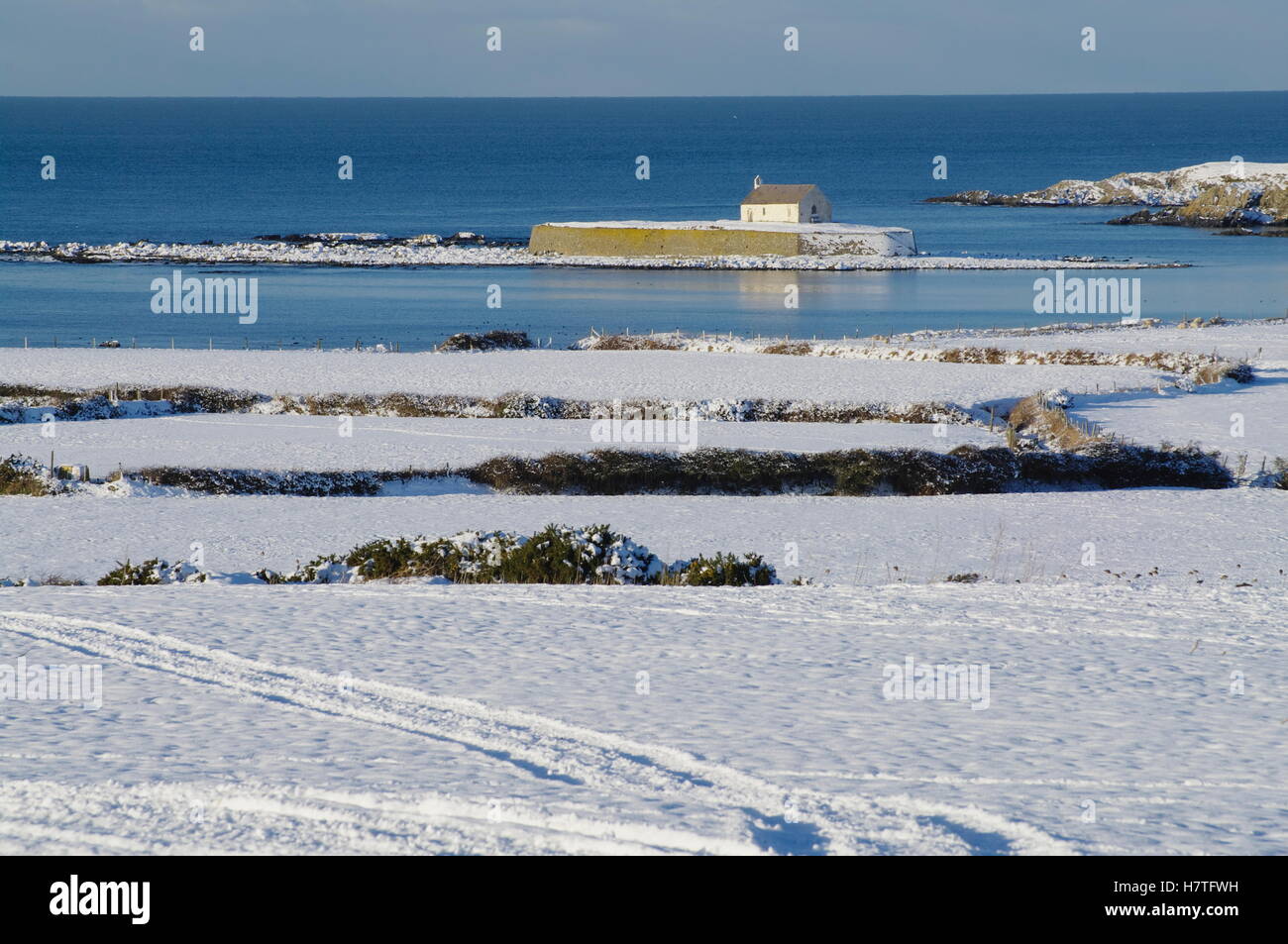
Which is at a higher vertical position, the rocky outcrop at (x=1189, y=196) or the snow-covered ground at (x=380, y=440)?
the rocky outcrop at (x=1189, y=196)

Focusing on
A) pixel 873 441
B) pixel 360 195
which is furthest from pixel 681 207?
pixel 873 441

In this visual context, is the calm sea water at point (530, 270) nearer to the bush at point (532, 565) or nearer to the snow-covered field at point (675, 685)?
the snow-covered field at point (675, 685)

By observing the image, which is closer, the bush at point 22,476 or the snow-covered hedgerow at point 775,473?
the bush at point 22,476

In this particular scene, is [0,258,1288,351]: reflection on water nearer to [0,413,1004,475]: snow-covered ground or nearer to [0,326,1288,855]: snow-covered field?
[0,413,1004,475]: snow-covered ground

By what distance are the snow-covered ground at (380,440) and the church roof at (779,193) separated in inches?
2503

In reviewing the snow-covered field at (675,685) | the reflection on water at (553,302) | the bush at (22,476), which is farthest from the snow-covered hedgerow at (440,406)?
the reflection on water at (553,302)

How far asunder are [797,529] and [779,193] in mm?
75792

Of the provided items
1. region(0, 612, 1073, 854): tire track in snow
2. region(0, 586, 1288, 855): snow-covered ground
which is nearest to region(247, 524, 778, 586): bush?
region(0, 586, 1288, 855): snow-covered ground

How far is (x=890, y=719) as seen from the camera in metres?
Answer: 12.4

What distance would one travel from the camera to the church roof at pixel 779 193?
317 feet

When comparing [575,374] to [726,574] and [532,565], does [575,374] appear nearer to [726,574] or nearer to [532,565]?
[532,565]

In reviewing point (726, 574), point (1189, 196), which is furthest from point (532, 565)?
point (1189, 196)

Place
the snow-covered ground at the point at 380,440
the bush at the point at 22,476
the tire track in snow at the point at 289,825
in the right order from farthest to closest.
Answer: the snow-covered ground at the point at 380,440
the bush at the point at 22,476
the tire track in snow at the point at 289,825

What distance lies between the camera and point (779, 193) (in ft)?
323
